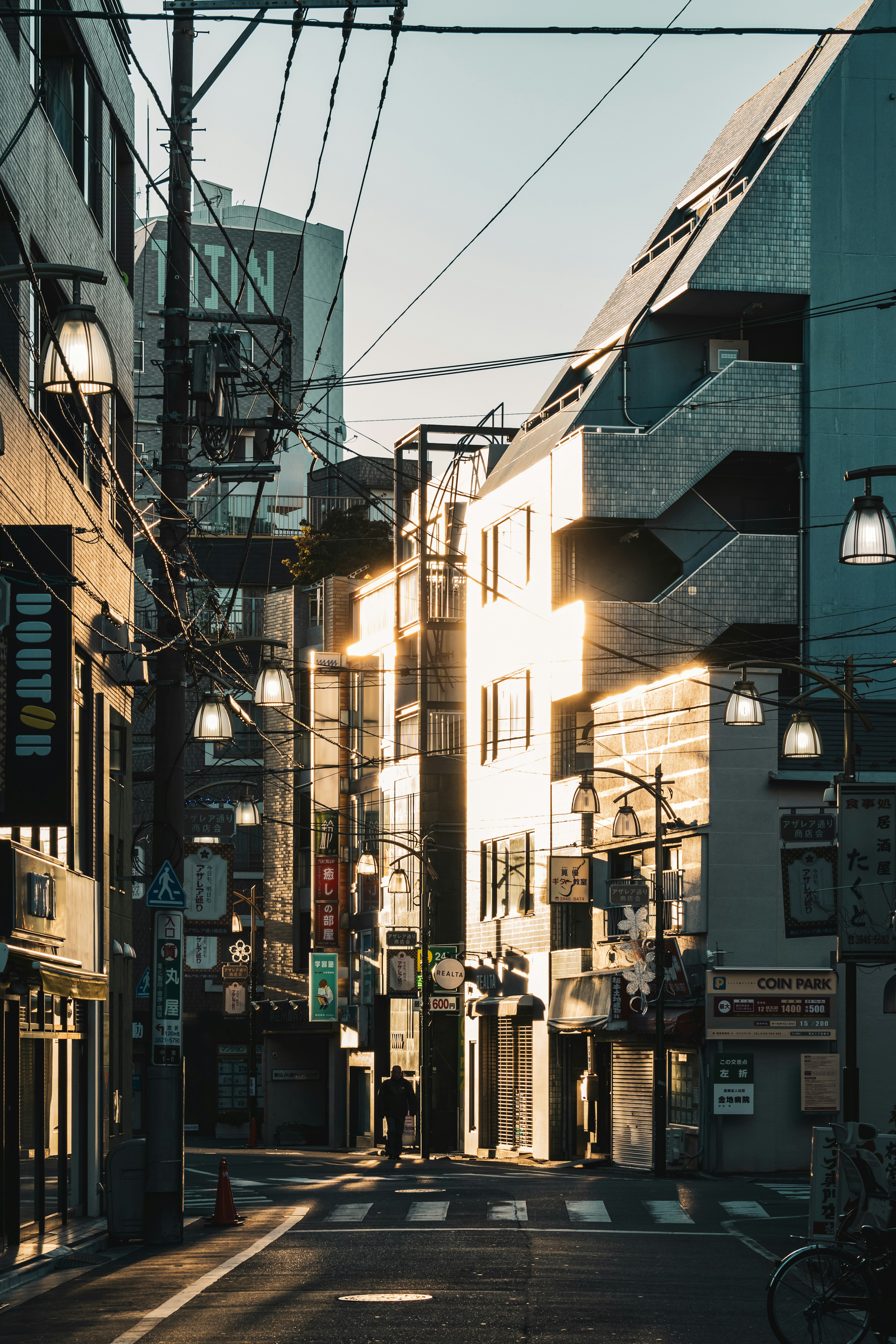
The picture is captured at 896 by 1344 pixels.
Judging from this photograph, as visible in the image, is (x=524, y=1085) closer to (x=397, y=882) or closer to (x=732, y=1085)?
(x=397, y=882)

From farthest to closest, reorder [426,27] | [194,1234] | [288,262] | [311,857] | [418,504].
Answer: [288,262] → [311,857] → [418,504] → [194,1234] → [426,27]

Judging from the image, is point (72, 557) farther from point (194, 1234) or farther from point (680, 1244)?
point (680, 1244)

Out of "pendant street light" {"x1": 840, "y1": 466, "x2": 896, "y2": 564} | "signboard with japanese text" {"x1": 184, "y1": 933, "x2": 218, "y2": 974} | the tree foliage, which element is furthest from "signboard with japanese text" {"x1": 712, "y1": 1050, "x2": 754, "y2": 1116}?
the tree foliage

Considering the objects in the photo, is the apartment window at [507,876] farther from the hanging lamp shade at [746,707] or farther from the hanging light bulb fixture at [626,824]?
the hanging lamp shade at [746,707]

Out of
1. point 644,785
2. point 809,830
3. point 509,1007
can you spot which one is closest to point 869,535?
point 809,830

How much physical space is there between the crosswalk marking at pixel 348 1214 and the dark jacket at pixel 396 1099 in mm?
15387

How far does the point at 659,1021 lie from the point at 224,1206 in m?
15.0

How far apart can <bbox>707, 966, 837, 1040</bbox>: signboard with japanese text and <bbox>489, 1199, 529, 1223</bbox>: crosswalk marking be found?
37.3ft

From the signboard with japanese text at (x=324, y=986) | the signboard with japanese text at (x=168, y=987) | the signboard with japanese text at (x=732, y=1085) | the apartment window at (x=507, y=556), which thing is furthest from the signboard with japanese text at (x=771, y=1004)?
the signboard with japanese text at (x=324, y=986)

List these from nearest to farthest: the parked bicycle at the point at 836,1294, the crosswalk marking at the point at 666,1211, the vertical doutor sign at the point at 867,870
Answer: the parked bicycle at the point at 836,1294 → the vertical doutor sign at the point at 867,870 → the crosswalk marking at the point at 666,1211

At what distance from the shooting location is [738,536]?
43.1 m

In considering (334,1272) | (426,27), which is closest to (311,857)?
(334,1272)

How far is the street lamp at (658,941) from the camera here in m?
35.6

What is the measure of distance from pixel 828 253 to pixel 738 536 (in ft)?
23.8
